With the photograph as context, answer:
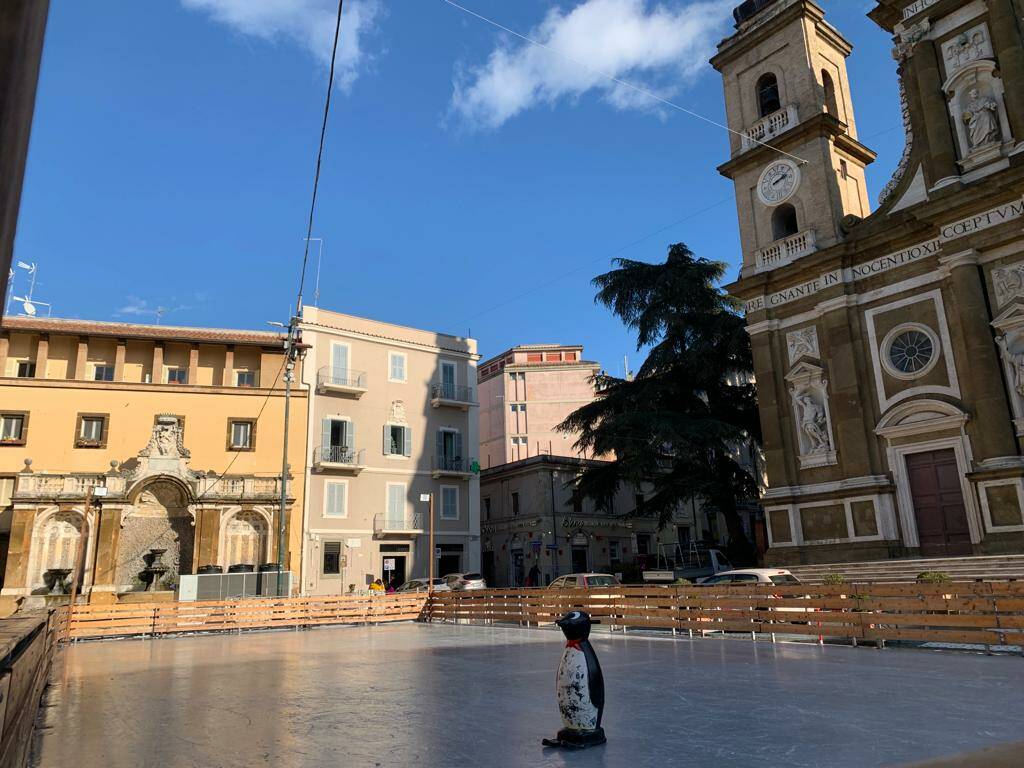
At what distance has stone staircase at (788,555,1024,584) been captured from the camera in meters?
17.7

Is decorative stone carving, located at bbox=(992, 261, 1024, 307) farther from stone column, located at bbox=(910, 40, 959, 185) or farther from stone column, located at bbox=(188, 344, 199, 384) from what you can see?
stone column, located at bbox=(188, 344, 199, 384)

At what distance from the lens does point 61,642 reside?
17516 millimetres

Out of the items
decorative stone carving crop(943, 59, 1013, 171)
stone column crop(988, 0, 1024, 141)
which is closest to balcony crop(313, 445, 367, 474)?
decorative stone carving crop(943, 59, 1013, 171)

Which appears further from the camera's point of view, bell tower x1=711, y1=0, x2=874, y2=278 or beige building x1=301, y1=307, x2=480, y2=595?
beige building x1=301, y1=307, x2=480, y2=595

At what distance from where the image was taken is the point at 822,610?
14344 millimetres

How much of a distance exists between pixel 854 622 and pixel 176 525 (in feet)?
88.3

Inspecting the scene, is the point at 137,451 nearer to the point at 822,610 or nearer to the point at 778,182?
the point at 778,182

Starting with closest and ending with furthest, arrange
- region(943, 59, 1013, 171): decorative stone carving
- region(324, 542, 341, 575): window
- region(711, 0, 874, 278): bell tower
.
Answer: region(943, 59, 1013, 171): decorative stone carving, region(711, 0, 874, 278): bell tower, region(324, 542, 341, 575): window

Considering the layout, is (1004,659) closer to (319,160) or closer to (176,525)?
(319,160)

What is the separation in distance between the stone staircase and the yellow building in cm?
2148

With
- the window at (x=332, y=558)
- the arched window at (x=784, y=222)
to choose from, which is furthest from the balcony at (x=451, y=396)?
the arched window at (x=784, y=222)

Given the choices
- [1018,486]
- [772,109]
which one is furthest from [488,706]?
[772,109]

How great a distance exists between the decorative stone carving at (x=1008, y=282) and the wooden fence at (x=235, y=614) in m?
19.5

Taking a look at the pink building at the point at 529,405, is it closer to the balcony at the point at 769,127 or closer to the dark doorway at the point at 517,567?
the dark doorway at the point at 517,567
